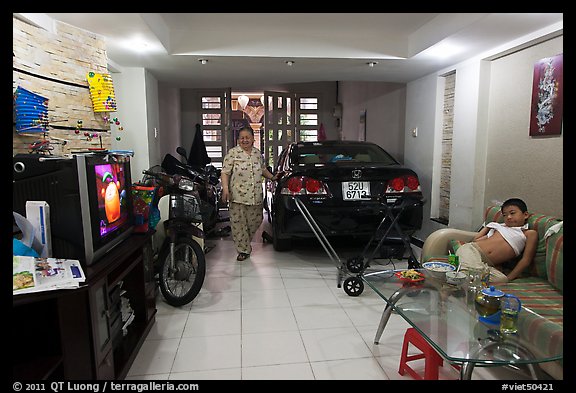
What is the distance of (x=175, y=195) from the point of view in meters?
2.71

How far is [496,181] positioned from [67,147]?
146 inches

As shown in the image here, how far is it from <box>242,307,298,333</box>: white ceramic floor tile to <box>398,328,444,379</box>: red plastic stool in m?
0.74

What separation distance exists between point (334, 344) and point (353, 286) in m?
0.74

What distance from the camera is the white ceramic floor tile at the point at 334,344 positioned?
2.00 meters

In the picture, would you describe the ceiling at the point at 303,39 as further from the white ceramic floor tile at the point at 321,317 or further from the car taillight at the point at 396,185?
the white ceramic floor tile at the point at 321,317

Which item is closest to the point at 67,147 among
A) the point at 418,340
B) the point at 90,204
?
the point at 90,204

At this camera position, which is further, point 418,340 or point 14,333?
A: point 418,340

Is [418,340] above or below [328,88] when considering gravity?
below

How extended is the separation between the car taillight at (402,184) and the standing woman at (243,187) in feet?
4.48

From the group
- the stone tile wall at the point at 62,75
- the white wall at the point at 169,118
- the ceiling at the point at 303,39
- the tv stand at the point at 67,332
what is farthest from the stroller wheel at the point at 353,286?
the white wall at the point at 169,118

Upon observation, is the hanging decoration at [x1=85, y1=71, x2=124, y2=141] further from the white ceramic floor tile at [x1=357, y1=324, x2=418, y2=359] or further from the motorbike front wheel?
the white ceramic floor tile at [x1=357, y1=324, x2=418, y2=359]

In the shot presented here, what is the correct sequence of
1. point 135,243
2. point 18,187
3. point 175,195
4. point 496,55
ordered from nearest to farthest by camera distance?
point 18,187 < point 135,243 < point 175,195 < point 496,55

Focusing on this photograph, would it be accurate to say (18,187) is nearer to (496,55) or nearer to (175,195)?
(175,195)

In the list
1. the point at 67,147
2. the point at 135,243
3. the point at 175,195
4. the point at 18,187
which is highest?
the point at 67,147
